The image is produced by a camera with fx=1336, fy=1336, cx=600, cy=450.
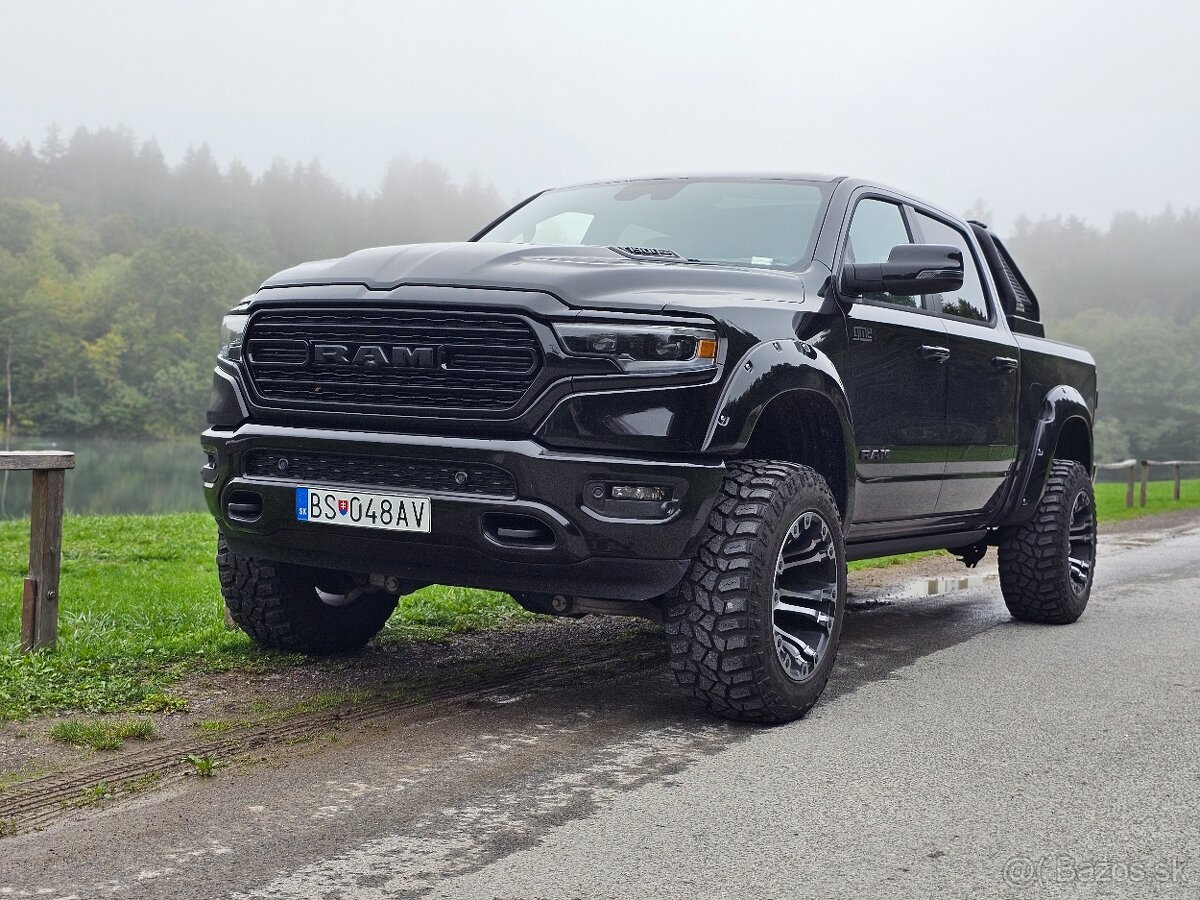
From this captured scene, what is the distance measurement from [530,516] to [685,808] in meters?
1.02

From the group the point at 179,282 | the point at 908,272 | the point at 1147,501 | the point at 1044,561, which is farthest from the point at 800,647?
the point at 179,282

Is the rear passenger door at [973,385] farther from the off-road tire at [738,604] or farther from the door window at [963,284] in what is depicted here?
the off-road tire at [738,604]

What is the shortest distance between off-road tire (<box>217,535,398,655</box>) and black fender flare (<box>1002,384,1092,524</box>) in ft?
11.5

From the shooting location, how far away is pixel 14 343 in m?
99.9

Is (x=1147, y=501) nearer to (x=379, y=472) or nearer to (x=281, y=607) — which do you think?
(x=281, y=607)

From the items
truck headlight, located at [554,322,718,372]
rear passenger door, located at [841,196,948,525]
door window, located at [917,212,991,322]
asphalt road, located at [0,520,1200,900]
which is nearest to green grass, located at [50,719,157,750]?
asphalt road, located at [0,520,1200,900]

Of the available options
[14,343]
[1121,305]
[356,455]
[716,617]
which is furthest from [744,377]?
[1121,305]

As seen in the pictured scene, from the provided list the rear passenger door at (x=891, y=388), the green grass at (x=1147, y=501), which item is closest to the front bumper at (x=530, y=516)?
the rear passenger door at (x=891, y=388)

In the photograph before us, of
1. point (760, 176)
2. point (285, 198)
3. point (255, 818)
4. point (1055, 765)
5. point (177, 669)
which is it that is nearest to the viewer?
point (255, 818)

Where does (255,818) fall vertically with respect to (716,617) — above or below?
below

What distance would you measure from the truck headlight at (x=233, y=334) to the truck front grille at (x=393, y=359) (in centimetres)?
10

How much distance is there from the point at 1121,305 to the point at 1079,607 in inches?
7270

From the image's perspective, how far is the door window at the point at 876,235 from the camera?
551 centimetres

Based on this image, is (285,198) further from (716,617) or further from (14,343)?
(716,617)
